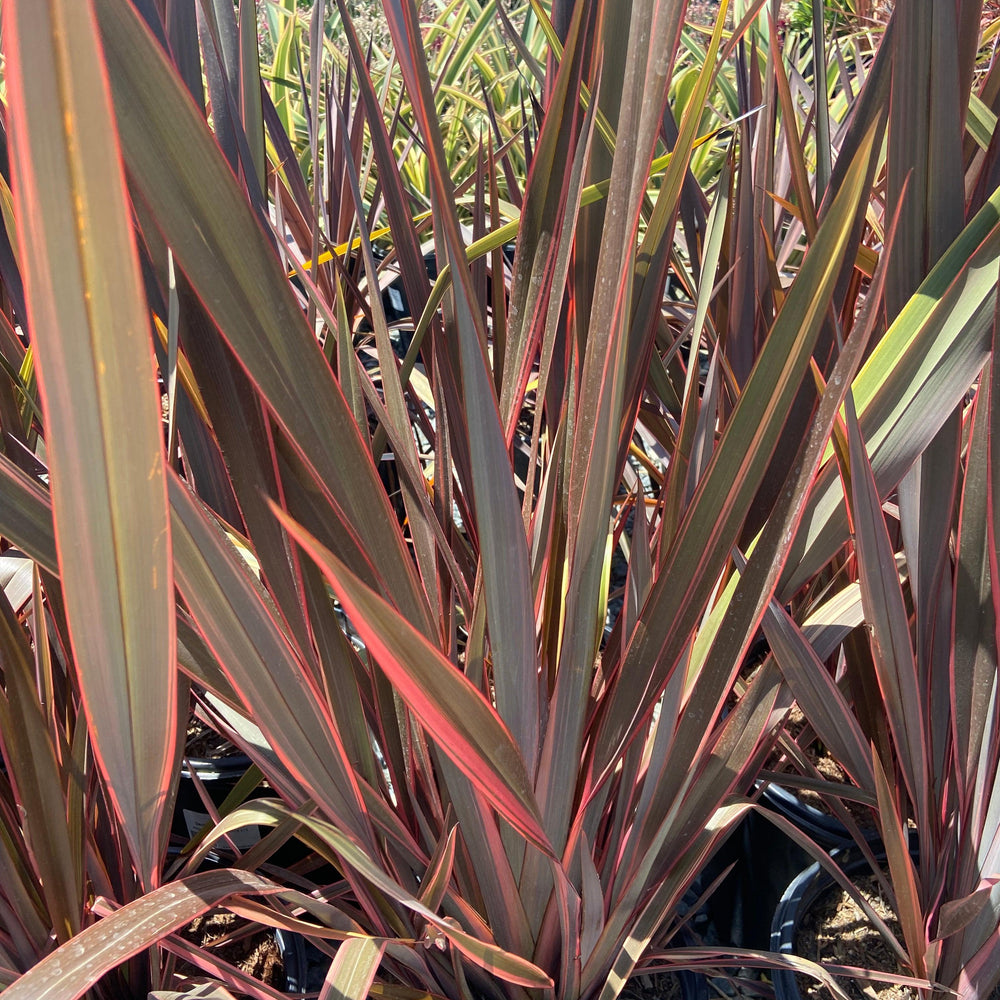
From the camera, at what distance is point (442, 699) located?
291 millimetres

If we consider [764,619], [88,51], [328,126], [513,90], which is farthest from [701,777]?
[513,90]

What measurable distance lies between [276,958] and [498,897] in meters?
0.24

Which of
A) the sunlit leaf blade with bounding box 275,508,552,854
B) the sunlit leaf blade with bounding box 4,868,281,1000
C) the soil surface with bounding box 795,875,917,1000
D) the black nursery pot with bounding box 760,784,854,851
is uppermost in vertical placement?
the sunlit leaf blade with bounding box 275,508,552,854

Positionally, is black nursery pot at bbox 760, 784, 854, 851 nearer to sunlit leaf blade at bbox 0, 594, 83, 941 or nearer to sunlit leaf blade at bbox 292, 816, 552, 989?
sunlit leaf blade at bbox 292, 816, 552, 989

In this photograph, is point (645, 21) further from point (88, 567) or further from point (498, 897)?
point (498, 897)

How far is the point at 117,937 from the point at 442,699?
6.0 inches

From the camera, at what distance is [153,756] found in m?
0.29

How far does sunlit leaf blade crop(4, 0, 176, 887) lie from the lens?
19 cm

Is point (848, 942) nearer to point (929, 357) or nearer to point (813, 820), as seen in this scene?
point (813, 820)

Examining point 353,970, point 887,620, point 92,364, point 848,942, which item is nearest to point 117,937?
point 353,970

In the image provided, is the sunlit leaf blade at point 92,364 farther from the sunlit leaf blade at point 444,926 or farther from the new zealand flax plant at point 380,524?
the sunlit leaf blade at point 444,926

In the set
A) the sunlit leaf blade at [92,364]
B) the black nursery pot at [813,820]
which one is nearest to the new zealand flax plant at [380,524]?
the sunlit leaf blade at [92,364]

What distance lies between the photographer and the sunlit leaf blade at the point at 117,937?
0.28 meters

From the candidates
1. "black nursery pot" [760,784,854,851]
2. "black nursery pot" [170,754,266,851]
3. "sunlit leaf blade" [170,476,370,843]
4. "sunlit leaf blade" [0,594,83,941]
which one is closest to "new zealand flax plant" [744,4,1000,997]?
"black nursery pot" [760,784,854,851]
